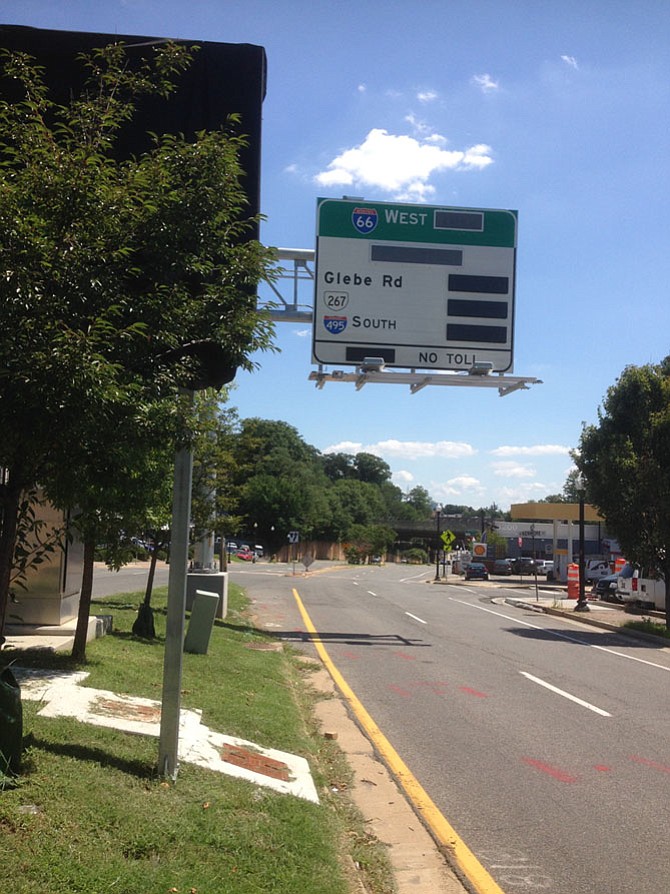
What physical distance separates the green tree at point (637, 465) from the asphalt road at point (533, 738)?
271 centimetres

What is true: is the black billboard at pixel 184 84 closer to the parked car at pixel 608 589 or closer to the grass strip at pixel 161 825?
the grass strip at pixel 161 825

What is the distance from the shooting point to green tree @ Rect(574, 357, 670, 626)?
2156 centimetres

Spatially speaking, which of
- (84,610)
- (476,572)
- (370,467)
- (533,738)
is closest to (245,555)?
(476,572)

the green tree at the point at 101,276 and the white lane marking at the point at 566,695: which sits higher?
the green tree at the point at 101,276

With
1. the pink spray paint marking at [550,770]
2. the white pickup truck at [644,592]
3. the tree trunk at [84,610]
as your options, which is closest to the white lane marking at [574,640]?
the white pickup truck at [644,592]

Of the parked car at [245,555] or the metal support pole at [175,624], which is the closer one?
the metal support pole at [175,624]

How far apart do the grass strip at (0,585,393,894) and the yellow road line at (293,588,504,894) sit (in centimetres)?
50

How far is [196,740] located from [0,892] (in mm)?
3474

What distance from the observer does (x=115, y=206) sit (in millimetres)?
5242

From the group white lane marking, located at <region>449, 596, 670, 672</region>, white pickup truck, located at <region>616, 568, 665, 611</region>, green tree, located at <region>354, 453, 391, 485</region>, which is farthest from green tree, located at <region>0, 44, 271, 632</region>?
green tree, located at <region>354, 453, 391, 485</region>

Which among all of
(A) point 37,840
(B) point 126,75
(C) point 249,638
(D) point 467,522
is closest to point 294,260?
(C) point 249,638

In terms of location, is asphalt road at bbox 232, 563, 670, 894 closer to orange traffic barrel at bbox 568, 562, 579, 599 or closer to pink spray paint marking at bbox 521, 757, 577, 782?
pink spray paint marking at bbox 521, 757, 577, 782

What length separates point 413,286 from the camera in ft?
54.3

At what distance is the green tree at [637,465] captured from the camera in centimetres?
2156
